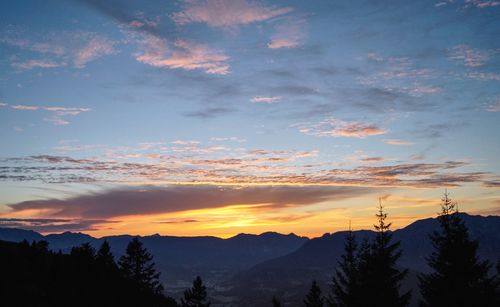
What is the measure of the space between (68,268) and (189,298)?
64.6ft

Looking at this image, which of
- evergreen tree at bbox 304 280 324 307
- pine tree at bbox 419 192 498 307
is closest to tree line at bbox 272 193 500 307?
→ pine tree at bbox 419 192 498 307

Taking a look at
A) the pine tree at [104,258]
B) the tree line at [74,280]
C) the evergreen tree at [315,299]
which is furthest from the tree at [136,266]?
the evergreen tree at [315,299]

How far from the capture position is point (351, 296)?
82.2 ft

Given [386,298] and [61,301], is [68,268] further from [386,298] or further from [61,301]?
[386,298]

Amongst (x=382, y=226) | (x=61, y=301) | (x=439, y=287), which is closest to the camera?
(x=439, y=287)

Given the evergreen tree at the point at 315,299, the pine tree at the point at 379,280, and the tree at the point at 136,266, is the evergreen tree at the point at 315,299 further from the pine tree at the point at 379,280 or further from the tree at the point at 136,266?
the tree at the point at 136,266

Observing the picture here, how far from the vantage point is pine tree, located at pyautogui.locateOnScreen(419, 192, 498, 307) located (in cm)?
2239

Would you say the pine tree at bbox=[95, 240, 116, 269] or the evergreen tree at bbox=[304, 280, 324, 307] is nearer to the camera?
the evergreen tree at bbox=[304, 280, 324, 307]

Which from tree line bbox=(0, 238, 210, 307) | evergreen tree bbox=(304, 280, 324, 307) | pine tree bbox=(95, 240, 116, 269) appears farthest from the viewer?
pine tree bbox=(95, 240, 116, 269)

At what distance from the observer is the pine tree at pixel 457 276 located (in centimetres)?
2239

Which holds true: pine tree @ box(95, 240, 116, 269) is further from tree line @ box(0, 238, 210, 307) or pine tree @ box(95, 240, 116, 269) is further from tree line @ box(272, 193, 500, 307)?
tree line @ box(272, 193, 500, 307)

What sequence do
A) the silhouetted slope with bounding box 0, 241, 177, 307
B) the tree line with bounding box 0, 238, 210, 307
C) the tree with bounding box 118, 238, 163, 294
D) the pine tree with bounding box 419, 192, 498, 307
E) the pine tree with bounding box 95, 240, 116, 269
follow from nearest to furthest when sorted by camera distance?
the pine tree with bounding box 419, 192, 498, 307, the silhouetted slope with bounding box 0, 241, 177, 307, the tree line with bounding box 0, 238, 210, 307, the pine tree with bounding box 95, 240, 116, 269, the tree with bounding box 118, 238, 163, 294

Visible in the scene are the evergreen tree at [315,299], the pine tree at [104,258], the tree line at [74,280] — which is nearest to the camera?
the tree line at [74,280]

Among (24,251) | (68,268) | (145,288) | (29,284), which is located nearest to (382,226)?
(29,284)
